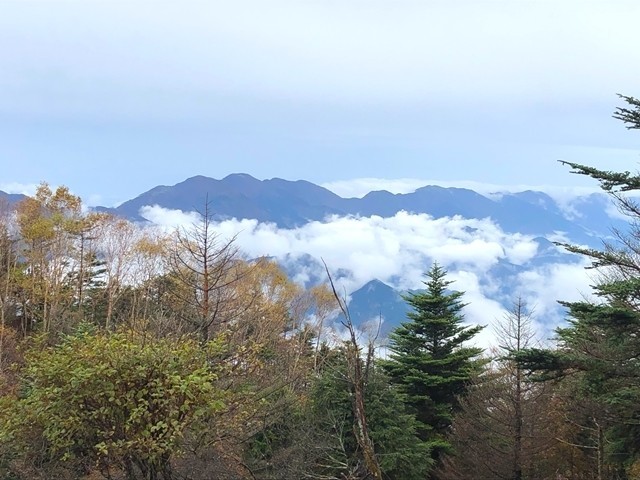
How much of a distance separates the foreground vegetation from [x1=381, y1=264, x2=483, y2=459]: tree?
0.06m

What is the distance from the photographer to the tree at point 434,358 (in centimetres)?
1911

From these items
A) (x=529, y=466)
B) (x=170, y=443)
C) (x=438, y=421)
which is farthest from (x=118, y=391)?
(x=438, y=421)

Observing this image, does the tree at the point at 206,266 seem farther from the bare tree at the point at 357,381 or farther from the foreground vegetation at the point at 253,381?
the bare tree at the point at 357,381

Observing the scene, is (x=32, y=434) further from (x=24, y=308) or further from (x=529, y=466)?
(x=24, y=308)

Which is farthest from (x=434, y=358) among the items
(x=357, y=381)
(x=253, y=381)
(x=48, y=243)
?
(x=48, y=243)

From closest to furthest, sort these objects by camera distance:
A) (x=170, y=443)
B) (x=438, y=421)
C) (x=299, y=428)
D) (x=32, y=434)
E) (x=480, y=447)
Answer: (x=170, y=443) < (x=32, y=434) < (x=299, y=428) < (x=480, y=447) < (x=438, y=421)

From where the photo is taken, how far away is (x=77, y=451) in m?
7.00

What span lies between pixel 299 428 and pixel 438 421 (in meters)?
7.80

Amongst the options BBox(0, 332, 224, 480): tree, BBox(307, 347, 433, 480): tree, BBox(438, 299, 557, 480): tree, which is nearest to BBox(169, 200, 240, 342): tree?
BBox(0, 332, 224, 480): tree

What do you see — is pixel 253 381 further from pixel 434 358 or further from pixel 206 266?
pixel 434 358

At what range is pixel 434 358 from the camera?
1988 cm

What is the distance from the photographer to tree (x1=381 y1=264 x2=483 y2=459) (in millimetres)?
19109

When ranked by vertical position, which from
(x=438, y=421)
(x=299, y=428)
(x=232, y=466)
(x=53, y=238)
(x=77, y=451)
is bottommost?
(x=438, y=421)

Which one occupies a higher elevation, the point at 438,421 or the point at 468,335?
the point at 468,335
